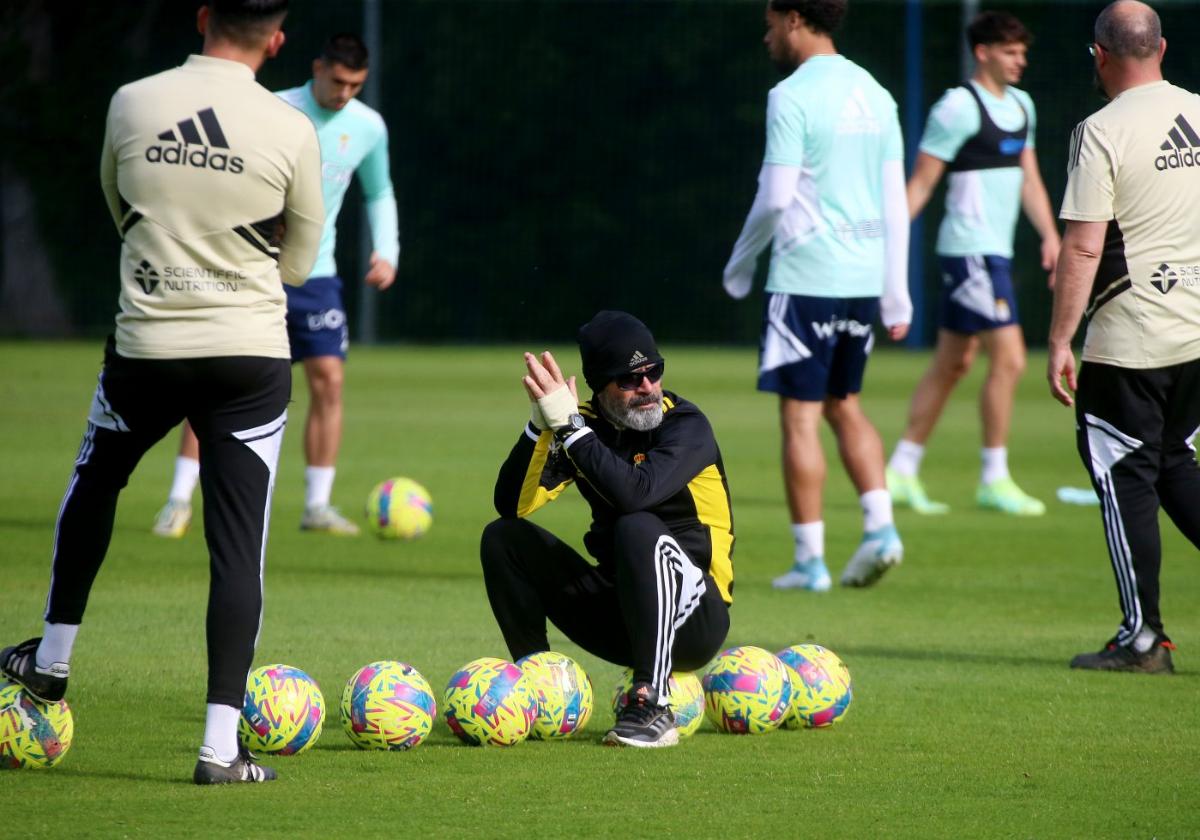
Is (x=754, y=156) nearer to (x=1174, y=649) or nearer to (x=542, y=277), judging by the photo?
(x=542, y=277)

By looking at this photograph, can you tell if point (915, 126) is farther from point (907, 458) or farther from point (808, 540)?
point (808, 540)

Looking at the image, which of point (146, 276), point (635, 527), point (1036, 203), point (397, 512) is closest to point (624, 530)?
point (635, 527)

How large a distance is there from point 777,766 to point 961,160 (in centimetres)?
743

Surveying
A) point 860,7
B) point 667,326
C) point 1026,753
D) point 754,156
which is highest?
point 1026,753

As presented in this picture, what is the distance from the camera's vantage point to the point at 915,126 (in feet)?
97.9

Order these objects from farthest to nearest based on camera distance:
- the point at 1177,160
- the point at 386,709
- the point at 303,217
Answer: the point at 1177,160
the point at 386,709
the point at 303,217

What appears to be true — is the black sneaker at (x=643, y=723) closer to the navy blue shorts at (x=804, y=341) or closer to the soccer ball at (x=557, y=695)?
the soccer ball at (x=557, y=695)

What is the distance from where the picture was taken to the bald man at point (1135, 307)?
7.18m

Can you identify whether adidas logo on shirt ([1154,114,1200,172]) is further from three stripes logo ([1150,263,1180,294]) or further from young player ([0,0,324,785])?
young player ([0,0,324,785])

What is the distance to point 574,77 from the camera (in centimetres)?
3256

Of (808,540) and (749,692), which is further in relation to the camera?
(808,540)

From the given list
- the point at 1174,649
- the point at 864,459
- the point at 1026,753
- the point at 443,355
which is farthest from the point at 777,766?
the point at 443,355

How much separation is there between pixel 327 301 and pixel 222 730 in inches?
241

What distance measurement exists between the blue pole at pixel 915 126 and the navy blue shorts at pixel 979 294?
17.0 m
